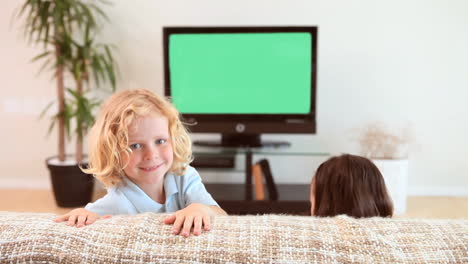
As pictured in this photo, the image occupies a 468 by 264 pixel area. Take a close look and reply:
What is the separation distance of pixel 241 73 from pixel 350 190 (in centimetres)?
249

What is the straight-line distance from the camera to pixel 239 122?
3590 mm

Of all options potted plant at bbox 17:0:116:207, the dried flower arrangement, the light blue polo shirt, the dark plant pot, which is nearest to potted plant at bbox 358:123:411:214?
the dried flower arrangement

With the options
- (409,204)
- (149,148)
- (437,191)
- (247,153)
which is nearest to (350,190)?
(149,148)

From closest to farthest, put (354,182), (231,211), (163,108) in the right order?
(354,182)
(163,108)
(231,211)

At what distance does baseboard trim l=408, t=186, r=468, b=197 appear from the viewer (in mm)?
3967

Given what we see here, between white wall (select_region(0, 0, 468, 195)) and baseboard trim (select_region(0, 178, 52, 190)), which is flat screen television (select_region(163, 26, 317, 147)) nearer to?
white wall (select_region(0, 0, 468, 195))

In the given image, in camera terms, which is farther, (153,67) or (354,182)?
(153,67)

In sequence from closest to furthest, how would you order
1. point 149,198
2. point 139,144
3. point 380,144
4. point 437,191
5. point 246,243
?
point 246,243
point 139,144
point 149,198
point 380,144
point 437,191

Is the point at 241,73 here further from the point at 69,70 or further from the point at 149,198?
the point at 149,198

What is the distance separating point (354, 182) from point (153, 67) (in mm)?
3009

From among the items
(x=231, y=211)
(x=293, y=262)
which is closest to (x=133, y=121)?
(x=293, y=262)

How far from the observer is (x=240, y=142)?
3.64m

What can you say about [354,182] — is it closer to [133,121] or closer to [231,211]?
[133,121]

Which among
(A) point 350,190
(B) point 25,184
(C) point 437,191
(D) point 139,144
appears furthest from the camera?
(B) point 25,184
